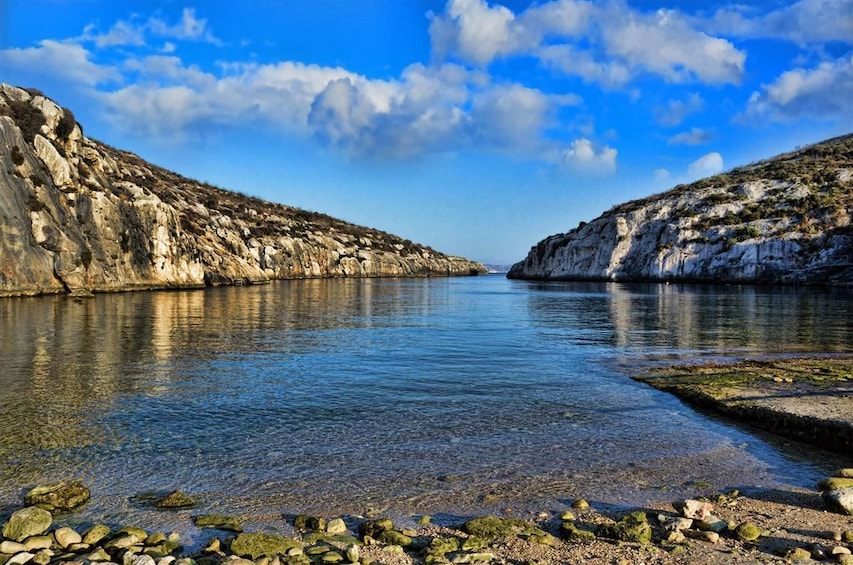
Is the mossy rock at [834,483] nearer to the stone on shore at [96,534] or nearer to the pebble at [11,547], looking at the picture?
the stone on shore at [96,534]

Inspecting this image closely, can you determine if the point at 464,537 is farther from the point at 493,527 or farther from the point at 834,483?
the point at 834,483

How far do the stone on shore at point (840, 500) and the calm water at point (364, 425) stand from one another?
129cm

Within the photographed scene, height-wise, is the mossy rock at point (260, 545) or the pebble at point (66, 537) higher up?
the pebble at point (66, 537)

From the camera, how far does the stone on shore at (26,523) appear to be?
7.73 m

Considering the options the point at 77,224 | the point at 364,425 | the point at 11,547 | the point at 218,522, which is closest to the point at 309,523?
the point at 218,522

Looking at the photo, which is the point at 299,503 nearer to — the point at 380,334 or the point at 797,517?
the point at 797,517

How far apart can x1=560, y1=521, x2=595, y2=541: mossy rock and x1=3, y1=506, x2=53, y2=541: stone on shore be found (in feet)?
24.0

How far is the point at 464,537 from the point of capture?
8086 mm

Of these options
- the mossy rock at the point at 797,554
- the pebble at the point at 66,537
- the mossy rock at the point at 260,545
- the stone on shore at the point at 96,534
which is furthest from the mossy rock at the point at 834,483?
the pebble at the point at 66,537

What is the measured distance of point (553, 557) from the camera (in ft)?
24.4

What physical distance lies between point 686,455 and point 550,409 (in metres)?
4.23

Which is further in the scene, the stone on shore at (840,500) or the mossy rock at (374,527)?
the stone on shore at (840,500)

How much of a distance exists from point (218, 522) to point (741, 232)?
354 ft

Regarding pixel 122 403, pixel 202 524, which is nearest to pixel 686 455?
pixel 202 524
